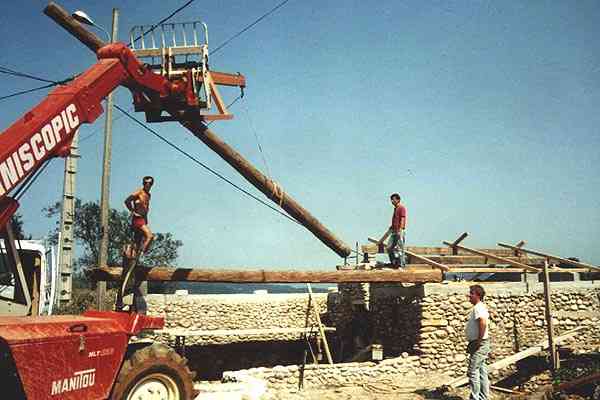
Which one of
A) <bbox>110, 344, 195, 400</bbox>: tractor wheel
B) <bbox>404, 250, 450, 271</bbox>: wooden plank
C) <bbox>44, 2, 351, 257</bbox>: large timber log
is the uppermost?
<bbox>44, 2, 351, 257</bbox>: large timber log

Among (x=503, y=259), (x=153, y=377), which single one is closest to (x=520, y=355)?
(x=503, y=259)

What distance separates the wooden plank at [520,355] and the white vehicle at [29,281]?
857 centimetres

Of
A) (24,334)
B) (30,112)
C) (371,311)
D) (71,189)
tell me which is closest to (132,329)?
(24,334)

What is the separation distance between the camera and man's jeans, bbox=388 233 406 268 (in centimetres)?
1066

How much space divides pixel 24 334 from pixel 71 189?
8.81 meters

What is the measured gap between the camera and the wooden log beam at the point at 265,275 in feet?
26.1

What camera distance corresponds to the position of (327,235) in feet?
31.4

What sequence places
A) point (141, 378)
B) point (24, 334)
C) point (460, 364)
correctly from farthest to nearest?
point (460, 364) < point (141, 378) < point (24, 334)

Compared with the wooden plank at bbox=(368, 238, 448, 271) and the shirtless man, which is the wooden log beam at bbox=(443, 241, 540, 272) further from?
the shirtless man

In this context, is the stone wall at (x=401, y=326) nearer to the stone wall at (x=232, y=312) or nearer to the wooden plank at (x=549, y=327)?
the stone wall at (x=232, y=312)

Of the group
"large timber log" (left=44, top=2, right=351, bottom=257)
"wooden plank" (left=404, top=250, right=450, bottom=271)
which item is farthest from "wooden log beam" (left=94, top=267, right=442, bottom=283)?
"large timber log" (left=44, top=2, right=351, bottom=257)

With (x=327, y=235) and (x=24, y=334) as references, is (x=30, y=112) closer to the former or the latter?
(x=24, y=334)

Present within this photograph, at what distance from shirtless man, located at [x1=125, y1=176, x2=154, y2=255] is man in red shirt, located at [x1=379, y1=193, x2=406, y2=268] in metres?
5.86

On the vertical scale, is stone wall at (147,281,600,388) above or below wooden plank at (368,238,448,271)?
below
